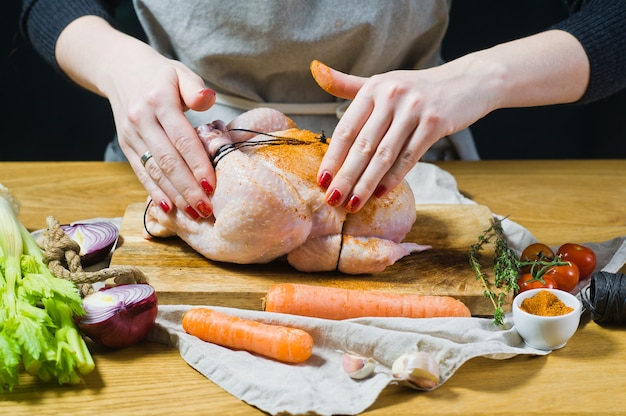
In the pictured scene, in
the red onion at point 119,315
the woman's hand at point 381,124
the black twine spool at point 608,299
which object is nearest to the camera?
the red onion at point 119,315

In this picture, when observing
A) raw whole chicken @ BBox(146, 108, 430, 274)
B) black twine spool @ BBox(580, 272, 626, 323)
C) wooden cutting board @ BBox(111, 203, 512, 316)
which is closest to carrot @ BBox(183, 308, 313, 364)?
wooden cutting board @ BBox(111, 203, 512, 316)

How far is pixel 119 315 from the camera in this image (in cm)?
149

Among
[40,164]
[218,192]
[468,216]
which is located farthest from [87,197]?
[468,216]

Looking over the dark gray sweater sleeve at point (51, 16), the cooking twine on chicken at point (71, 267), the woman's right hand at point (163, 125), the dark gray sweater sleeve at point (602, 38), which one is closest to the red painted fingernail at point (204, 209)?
the woman's right hand at point (163, 125)

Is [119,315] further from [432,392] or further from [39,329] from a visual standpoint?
[432,392]

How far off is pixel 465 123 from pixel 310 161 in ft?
1.29

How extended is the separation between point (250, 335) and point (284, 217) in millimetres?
326

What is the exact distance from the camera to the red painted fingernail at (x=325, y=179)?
5.88ft

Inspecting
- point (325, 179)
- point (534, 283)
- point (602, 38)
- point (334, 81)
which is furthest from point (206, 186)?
point (602, 38)

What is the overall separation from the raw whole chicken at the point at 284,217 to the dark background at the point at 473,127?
172 cm

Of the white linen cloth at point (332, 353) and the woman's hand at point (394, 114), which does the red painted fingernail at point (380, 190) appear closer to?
the woman's hand at point (394, 114)

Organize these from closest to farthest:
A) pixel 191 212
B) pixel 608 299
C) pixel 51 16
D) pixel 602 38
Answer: pixel 608 299, pixel 191 212, pixel 602 38, pixel 51 16

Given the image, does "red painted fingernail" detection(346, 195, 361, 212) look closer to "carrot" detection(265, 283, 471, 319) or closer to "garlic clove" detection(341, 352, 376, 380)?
"carrot" detection(265, 283, 471, 319)

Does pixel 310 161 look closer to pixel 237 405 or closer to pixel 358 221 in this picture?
pixel 358 221
